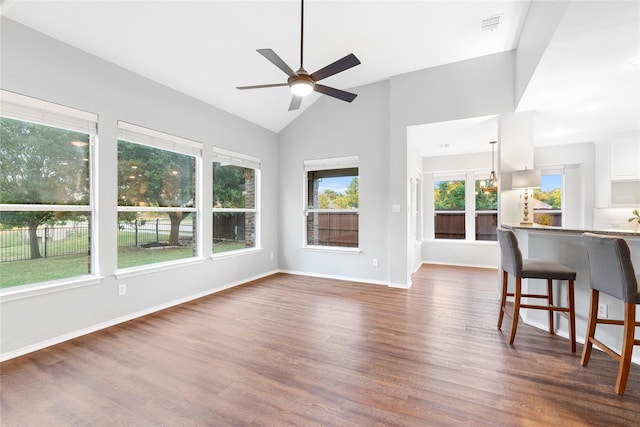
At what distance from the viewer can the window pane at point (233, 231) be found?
4.66 meters

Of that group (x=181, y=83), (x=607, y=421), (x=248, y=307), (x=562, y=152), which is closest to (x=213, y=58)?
(x=181, y=83)

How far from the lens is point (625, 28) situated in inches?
84.7

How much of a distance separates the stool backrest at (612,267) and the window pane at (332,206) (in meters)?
3.43

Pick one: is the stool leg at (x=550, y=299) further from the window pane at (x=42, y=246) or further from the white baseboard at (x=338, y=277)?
the window pane at (x=42, y=246)

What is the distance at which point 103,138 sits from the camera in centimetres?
314

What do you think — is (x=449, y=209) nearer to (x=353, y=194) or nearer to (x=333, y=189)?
(x=353, y=194)

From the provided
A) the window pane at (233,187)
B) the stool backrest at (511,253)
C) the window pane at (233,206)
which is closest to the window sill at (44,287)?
the window pane at (233,206)

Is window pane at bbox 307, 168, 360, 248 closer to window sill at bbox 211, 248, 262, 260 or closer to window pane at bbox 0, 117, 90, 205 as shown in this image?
window sill at bbox 211, 248, 262, 260

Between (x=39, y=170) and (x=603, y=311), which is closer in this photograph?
(x=603, y=311)

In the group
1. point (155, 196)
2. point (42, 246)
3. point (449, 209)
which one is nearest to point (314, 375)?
point (42, 246)

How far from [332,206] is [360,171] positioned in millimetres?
922

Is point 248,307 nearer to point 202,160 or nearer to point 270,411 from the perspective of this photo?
point 270,411

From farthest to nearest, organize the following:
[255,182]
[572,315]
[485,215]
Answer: [485,215] → [255,182] → [572,315]

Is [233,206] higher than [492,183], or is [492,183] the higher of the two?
[492,183]
